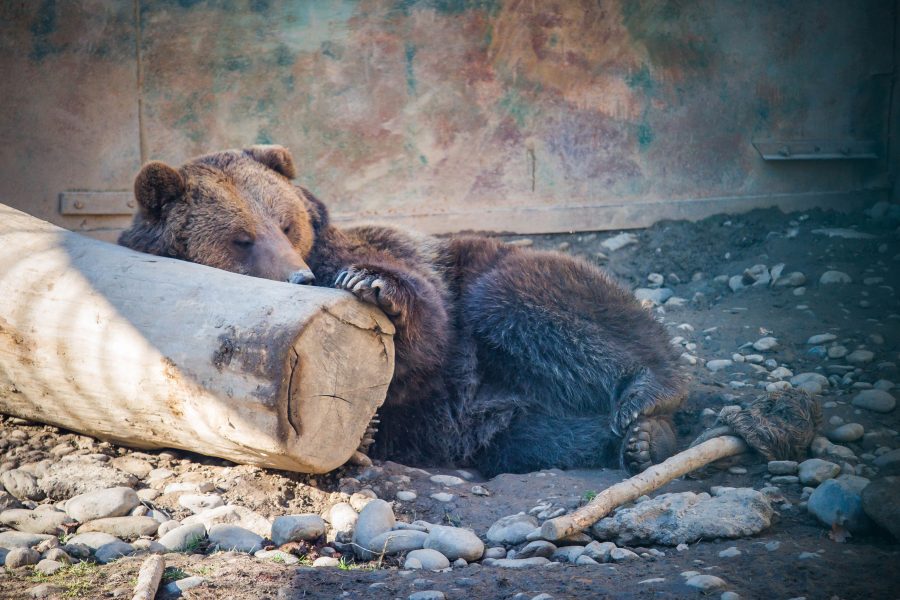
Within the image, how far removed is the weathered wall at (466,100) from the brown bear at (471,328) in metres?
2.11

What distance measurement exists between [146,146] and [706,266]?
180 inches

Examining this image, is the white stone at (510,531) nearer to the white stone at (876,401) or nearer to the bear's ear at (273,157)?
the white stone at (876,401)

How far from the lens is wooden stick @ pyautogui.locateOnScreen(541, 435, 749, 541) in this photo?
106 inches

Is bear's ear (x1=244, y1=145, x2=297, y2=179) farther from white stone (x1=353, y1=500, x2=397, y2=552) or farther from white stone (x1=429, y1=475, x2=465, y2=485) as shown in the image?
white stone (x1=353, y1=500, x2=397, y2=552)

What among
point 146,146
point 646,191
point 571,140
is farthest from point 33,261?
point 646,191

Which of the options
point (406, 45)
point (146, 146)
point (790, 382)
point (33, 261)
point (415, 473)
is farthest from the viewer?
point (406, 45)

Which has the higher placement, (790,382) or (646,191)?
(646,191)

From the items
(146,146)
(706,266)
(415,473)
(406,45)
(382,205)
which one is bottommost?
(415,473)

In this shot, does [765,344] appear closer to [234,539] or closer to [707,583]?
[707,583]

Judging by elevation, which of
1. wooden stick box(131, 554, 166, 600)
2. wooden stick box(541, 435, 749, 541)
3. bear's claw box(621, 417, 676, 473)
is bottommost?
bear's claw box(621, 417, 676, 473)

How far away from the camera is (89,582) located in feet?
7.61

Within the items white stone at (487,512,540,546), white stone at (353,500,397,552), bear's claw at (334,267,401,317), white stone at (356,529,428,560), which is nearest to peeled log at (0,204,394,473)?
bear's claw at (334,267,401,317)

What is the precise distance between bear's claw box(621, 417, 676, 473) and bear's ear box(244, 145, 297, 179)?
7.59 ft

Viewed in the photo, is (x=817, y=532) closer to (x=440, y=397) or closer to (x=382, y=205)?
(x=440, y=397)
